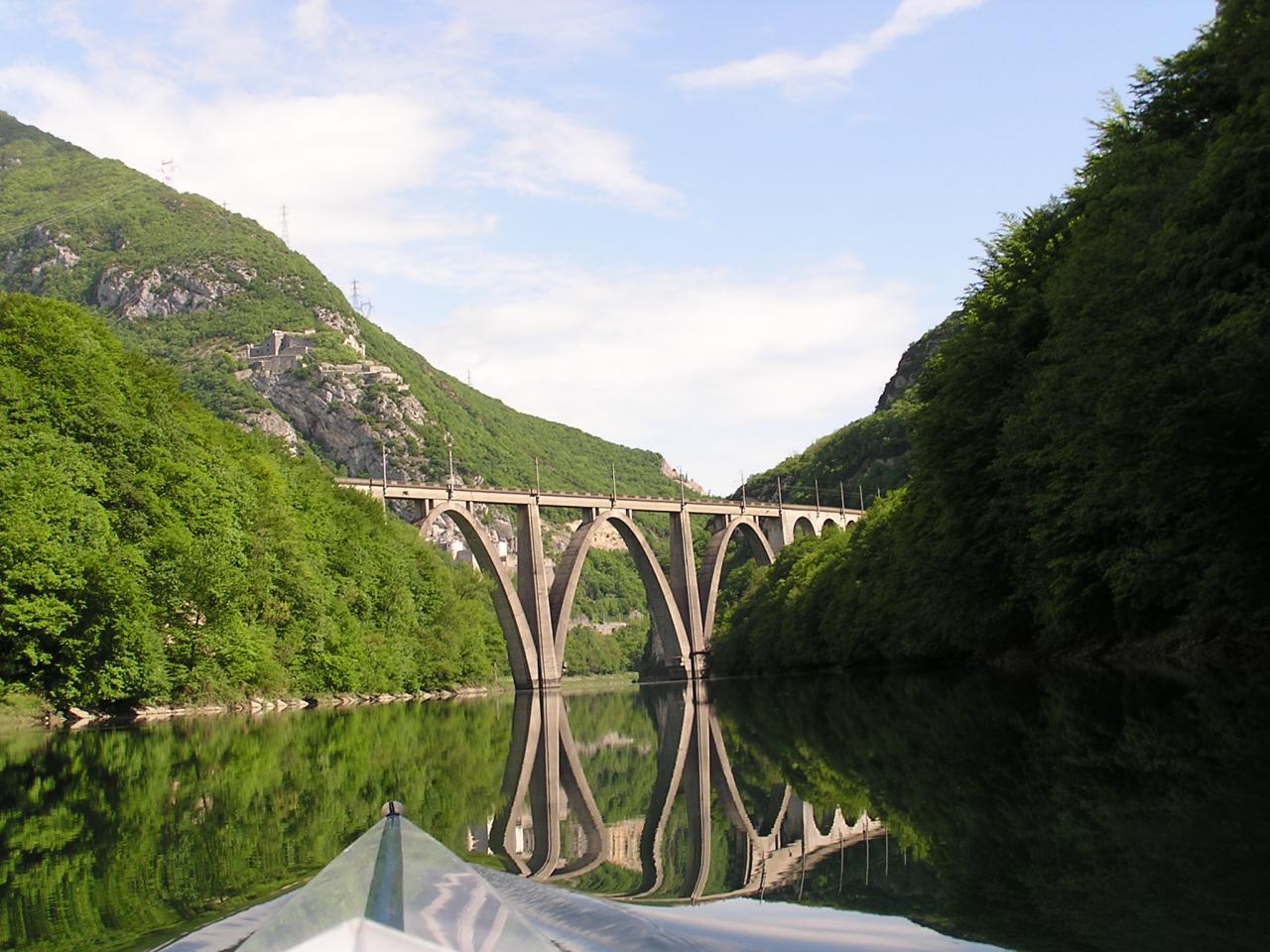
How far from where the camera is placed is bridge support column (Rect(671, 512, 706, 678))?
79938 mm

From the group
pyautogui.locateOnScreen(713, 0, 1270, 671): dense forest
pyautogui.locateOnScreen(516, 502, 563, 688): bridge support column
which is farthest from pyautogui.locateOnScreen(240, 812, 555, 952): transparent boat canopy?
pyautogui.locateOnScreen(516, 502, 563, 688): bridge support column

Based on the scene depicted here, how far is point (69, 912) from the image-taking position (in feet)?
17.2

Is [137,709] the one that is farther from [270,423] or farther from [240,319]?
[240,319]

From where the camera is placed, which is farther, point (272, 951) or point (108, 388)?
point (108, 388)

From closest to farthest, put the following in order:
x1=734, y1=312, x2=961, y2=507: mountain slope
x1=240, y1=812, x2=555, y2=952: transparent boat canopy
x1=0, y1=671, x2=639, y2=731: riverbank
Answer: x1=240, y1=812, x2=555, y2=952: transparent boat canopy
x1=0, y1=671, x2=639, y2=731: riverbank
x1=734, y1=312, x2=961, y2=507: mountain slope

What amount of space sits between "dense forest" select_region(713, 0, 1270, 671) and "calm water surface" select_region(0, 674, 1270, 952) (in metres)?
3.16

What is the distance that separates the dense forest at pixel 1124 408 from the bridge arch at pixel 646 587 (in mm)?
38059

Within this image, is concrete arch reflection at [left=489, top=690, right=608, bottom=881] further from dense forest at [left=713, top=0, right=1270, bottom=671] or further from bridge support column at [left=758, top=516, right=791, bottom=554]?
bridge support column at [left=758, top=516, right=791, bottom=554]

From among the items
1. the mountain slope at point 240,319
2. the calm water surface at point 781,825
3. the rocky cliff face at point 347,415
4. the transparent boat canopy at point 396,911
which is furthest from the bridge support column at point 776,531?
the transparent boat canopy at point 396,911

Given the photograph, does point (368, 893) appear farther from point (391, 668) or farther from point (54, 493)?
point (391, 668)

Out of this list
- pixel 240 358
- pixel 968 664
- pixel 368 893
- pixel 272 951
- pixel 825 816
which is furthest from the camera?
pixel 240 358

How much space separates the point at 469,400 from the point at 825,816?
465 feet

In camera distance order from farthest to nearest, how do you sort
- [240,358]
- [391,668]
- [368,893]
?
[240,358]
[391,668]
[368,893]

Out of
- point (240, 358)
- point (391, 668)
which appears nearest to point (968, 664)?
point (391, 668)
